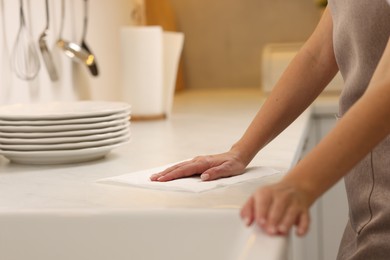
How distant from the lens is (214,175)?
3.85 ft

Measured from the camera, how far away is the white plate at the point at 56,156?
4.46 ft

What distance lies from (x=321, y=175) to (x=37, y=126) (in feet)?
2.35

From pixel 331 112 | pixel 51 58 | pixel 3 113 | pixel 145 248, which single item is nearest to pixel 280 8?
pixel 331 112

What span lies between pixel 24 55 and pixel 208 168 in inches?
27.3

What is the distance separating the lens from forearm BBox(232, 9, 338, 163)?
4.06 ft

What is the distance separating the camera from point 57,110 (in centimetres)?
156

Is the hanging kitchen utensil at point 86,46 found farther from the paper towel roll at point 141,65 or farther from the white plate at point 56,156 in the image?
the white plate at point 56,156

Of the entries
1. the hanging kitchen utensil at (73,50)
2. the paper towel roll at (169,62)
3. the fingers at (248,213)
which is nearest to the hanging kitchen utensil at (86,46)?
the hanging kitchen utensil at (73,50)

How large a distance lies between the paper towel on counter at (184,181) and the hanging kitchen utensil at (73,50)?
766 mm

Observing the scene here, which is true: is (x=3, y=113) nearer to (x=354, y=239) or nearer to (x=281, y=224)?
(x=354, y=239)

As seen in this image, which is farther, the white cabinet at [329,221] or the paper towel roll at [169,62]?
the paper towel roll at [169,62]

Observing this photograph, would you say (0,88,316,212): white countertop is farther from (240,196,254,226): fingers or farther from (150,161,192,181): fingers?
(240,196,254,226): fingers

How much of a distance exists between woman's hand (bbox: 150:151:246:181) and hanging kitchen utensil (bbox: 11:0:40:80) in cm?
64

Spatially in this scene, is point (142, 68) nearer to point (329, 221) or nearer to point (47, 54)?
point (47, 54)
